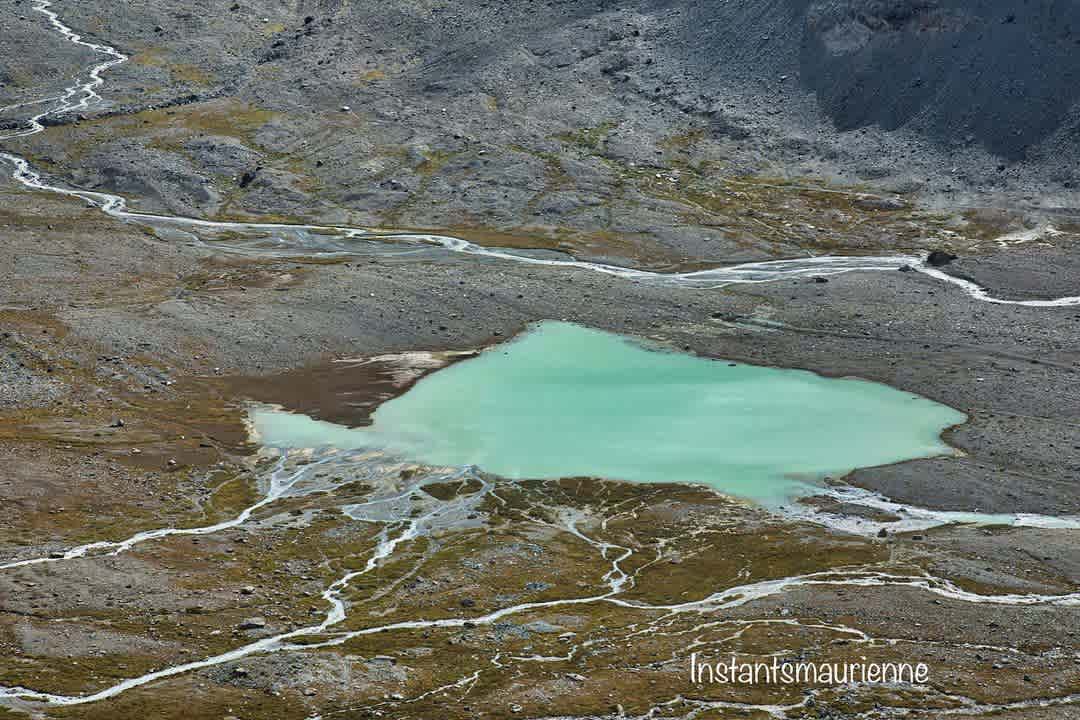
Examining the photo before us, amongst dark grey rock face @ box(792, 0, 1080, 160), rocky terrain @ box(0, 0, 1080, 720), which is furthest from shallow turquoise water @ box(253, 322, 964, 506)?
dark grey rock face @ box(792, 0, 1080, 160)

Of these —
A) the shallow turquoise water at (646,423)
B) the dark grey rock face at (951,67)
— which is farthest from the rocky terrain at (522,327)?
the shallow turquoise water at (646,423)

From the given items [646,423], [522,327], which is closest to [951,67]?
[522,327]

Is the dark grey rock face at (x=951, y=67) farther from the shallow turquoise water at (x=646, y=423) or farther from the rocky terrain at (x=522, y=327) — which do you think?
the shallow turquoise water at (x=646, y=423)

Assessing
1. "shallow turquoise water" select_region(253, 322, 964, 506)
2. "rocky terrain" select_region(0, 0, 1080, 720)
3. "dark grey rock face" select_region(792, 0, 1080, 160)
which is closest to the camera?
"rocky terrain" select_region(0, 0, 1080, 720)

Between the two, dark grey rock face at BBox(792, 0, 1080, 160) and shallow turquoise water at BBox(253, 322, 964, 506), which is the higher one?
dark grey rock face at BBox(792, 0, 1080, 160)

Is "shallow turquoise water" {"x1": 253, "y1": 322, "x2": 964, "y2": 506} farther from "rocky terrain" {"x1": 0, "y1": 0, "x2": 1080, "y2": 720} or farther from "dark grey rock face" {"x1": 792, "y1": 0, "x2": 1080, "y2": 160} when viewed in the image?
"dark grey rock face" {"x1": 792, "y1": 0, "x2": 1080, "y2": 160}

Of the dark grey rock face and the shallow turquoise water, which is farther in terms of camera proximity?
the dark grey rock face
